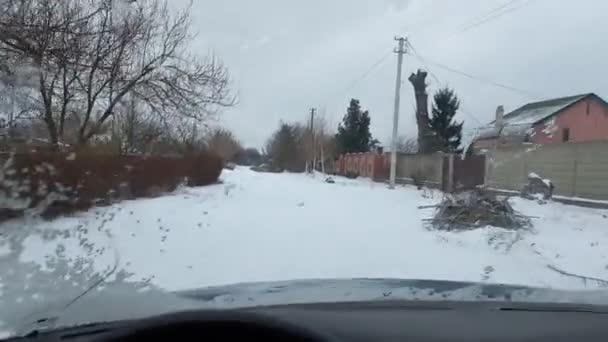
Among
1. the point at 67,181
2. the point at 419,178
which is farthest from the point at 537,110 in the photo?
the point at 67,181

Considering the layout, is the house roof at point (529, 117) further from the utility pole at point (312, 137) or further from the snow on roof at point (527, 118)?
the utility pole at point (312, 137)

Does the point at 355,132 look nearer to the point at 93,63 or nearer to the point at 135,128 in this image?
the point at 135,128

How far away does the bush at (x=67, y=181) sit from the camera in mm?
12227

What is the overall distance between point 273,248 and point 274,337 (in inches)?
319

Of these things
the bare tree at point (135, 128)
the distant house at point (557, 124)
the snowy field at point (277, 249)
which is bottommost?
the snowy field at point (277, 249)

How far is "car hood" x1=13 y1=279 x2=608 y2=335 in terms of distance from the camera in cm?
201

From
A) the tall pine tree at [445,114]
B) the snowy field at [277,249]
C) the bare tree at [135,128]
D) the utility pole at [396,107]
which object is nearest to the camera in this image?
the snowy field at [277,249]

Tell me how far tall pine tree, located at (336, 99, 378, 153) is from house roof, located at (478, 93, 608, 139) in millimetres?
20669

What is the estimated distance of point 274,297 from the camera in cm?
254

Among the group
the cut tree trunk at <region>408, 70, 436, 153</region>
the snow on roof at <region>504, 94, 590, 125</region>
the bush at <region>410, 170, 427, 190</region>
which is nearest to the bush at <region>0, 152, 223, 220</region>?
the bush at <region>410, 170, 427, 190</region>

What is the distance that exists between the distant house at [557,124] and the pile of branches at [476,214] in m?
29.5

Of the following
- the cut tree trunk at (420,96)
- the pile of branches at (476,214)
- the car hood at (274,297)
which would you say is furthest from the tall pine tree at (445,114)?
the car hood at (274,297)

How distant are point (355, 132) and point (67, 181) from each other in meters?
58.5

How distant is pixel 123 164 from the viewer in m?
18.3
